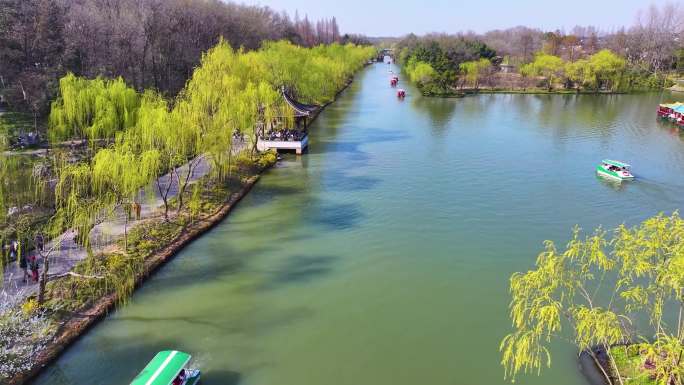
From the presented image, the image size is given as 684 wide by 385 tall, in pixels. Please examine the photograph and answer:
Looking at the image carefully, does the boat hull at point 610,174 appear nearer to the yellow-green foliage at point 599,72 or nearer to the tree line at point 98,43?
the tree line at point 98,43

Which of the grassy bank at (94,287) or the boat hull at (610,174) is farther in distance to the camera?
the boat hull at (610,174)

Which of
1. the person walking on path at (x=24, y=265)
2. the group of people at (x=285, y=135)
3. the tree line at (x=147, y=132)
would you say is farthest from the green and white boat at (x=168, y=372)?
the group of people at (x=285, y=135)

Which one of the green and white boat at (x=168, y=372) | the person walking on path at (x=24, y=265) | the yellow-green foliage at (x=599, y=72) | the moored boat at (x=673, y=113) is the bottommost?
the green and white boat at (x=168, y=372)

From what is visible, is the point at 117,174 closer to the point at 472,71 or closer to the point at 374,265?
the point at 374,265

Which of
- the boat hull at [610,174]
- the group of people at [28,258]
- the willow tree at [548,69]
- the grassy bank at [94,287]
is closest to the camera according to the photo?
the grassy bank at [94,287]

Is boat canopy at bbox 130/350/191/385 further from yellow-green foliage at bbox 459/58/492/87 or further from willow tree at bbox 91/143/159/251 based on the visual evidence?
yellow-green foliage at bbox 459/58/492/87

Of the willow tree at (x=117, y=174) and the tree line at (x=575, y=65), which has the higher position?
the tree line at (x=575, y=65)

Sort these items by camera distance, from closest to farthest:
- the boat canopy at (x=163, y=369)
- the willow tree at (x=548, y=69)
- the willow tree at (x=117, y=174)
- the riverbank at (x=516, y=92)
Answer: the boat canopy at (x=163, y=369) → the willow tree at (x=117, y=174) → the riverbank at (x=516, y=92) → the willow tree at (x=548, y=69)

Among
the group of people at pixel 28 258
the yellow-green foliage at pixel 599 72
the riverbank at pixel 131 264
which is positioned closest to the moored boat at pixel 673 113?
the yellow-green foliage at pixel 599 72
